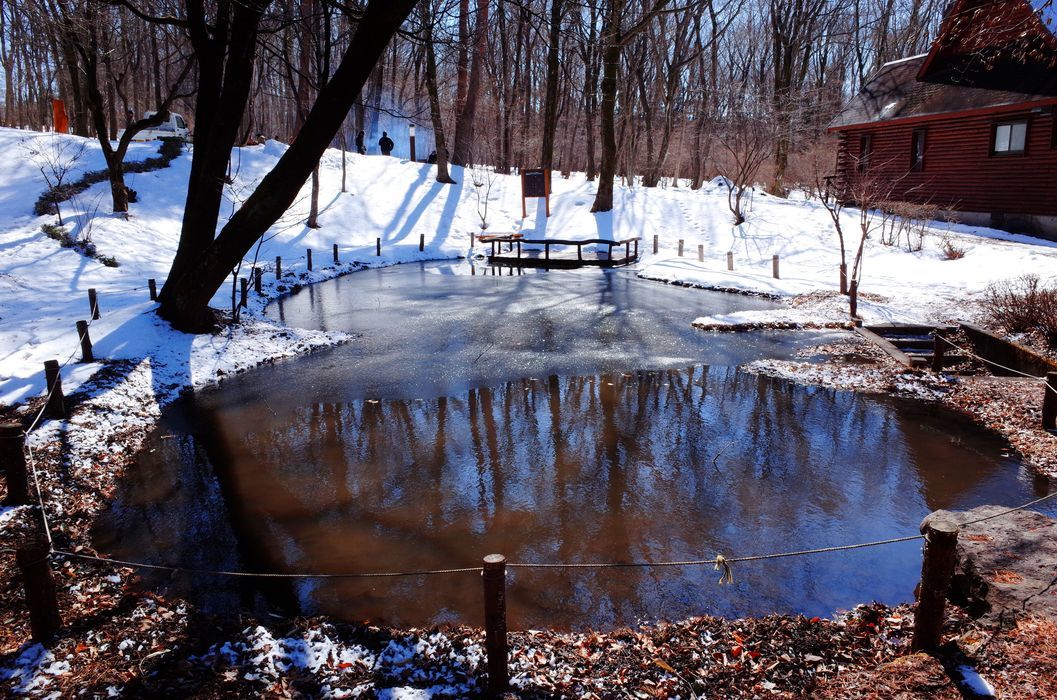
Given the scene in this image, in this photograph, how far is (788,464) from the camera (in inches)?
333

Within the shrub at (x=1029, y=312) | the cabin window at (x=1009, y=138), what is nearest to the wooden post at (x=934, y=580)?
the shrub at (x=1029, y=312)

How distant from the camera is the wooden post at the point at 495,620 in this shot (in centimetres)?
417

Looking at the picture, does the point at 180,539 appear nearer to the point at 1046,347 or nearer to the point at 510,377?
the point at 510,377

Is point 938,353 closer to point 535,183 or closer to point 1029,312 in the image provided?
point 1029,312

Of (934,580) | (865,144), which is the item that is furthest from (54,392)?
(865,144)

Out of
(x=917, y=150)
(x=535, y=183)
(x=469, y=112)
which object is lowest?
(x=535, y=183)

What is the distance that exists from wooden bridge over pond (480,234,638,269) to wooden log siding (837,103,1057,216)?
8.10 metres

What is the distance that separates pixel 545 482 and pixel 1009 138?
2495 centimetres

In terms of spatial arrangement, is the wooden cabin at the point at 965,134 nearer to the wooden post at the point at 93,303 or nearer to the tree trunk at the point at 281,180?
the tree trunk at the point at 281,180

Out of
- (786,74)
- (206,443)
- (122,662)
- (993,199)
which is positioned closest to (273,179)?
(206,443)

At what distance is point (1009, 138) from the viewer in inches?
969

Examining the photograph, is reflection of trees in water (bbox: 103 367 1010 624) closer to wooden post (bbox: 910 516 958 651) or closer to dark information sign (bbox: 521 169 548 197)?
wooden post (bbox: 910 516 958 651)

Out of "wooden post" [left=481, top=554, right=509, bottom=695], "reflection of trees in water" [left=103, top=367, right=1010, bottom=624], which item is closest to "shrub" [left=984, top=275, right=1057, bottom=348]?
"reflection of trees in water" [left=103, top=367, right=1010, bottom=624]

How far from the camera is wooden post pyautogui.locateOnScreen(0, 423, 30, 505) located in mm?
6512
